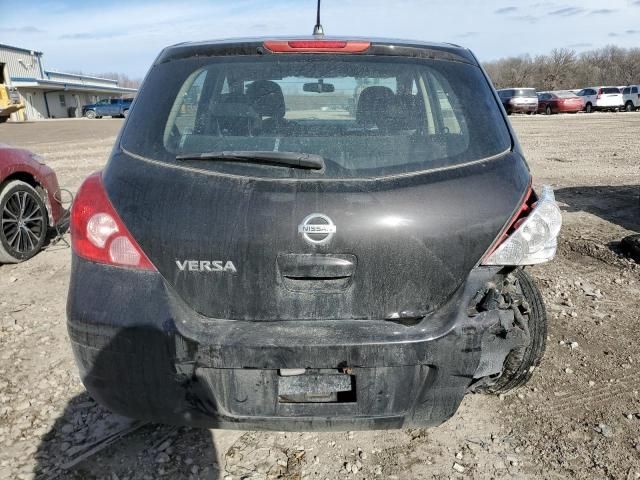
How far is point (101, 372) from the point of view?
2016 mm

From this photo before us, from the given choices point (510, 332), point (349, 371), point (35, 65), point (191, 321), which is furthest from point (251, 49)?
point (35, 65)

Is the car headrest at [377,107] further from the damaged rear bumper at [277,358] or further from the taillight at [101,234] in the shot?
the taillight at [101,234]

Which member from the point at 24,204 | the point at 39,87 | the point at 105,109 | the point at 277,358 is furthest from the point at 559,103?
the point at 39,87

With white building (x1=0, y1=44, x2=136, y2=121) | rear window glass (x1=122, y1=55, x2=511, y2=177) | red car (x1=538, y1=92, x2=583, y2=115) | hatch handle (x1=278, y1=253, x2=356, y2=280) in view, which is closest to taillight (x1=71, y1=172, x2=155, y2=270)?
rear window glass (x1=122, y1=55, x2=511, y2=177)

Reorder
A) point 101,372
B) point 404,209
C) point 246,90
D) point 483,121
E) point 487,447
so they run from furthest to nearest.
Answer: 1. point 487,447
2. point 246,90
3. point 483,121
4. point 101,372
5. point 404,209

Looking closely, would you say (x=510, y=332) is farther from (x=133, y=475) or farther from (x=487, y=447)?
(x=133, y=475)

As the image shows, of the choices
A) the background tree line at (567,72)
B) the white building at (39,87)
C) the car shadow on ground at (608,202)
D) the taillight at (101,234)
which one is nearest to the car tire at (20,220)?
the taillight at (101,234)

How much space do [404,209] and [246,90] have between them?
0.95m

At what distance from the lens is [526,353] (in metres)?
2.45

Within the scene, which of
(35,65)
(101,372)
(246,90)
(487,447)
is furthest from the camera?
(35,65)

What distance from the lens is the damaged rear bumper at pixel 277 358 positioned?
1865 mm

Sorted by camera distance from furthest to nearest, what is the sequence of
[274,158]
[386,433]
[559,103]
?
[559,103]
[386,433]
[274,158]

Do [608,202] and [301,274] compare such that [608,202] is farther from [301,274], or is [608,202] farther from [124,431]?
[124,431]

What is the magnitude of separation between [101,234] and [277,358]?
2.66ft
